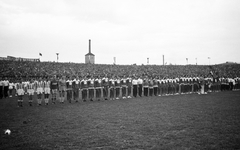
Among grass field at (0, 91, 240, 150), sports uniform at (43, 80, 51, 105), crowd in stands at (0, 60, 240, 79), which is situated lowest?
grass field at (0, 91, 240, 150)

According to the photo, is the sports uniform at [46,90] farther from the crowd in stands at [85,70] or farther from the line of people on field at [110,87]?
the crowd in stands at [85,70]

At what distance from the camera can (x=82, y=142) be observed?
6.57 meters

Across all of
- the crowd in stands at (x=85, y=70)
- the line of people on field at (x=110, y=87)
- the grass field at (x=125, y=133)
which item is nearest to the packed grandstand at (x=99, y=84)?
the line of people on field at (x=110, y=87)

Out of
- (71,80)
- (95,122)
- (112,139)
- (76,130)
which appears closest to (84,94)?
(71,80)

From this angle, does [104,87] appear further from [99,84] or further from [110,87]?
[110,87]

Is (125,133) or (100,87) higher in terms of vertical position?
(100,87)

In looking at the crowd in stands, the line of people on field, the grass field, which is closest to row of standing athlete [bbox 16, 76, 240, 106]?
the line of people on field

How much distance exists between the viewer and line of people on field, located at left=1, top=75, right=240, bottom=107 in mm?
16578

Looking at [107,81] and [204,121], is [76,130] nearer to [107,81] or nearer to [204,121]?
[204,121]

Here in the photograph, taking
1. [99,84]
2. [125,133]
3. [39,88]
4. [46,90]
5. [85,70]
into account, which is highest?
[85,70]

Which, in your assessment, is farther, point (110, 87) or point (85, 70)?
point (85, 70)

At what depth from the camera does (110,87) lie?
65.7ft

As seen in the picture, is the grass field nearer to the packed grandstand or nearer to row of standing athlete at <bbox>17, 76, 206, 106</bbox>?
row of standing athlete at <bbox>17, 76, 206, 106</bbox>

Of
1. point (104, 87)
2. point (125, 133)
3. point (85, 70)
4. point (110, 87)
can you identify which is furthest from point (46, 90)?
point (85, 70)
